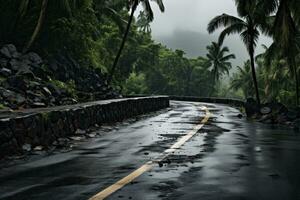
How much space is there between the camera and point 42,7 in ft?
79.7

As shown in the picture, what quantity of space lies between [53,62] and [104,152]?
20.6 m

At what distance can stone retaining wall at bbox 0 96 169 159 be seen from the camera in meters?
8.92

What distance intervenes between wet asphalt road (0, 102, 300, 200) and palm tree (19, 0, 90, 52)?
14.5 metres

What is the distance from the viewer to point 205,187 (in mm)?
6043

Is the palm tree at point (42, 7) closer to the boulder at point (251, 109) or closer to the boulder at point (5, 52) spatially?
the boulder at point (5, 52)

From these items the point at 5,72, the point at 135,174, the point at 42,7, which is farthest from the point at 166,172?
the point at 42,7

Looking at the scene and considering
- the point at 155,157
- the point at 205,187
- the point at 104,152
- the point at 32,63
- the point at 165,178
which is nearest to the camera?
the point at 205,187

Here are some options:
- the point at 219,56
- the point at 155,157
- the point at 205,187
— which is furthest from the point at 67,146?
the point at 219,56

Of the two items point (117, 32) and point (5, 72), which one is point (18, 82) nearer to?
point (5, 72)

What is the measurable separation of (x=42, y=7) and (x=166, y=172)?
755 inches

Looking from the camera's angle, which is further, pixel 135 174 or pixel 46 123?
Answer: pixel 46 123

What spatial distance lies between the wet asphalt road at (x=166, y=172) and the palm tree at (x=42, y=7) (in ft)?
47.7

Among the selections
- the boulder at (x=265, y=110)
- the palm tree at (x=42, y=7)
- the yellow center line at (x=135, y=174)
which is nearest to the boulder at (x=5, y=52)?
the palm tree at (x=42, y=7)

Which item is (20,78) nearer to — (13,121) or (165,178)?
(13,121)
